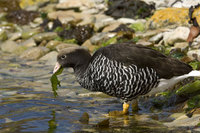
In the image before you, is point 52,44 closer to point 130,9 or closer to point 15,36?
point 15,36

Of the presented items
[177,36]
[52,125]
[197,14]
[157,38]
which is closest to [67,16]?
[157,38]

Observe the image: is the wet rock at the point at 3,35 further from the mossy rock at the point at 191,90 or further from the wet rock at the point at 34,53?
the mossy rock at the point at 191,90

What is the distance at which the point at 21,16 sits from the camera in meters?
20.4

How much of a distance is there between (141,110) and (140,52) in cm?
Result: 129

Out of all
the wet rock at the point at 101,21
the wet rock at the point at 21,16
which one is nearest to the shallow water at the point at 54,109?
the wet rock at the point at 101,21

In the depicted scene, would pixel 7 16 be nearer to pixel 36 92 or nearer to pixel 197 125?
pixel 36 92

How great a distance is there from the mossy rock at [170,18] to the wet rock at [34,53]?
162 inches

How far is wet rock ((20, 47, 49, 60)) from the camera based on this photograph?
13905 millimetres

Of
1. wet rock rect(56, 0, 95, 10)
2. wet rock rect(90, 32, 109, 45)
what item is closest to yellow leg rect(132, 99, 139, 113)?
wet rock rect(90, 32, 109, 45)

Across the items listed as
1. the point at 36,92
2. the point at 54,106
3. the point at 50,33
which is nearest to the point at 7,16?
the point at 50,33

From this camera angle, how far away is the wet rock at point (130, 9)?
15480 millimetres

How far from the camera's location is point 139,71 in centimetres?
654

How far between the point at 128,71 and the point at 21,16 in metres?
15.0

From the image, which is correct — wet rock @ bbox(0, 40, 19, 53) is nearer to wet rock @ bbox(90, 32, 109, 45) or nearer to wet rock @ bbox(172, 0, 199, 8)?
wet rock @ bbox(90, 32, 109, 45)
